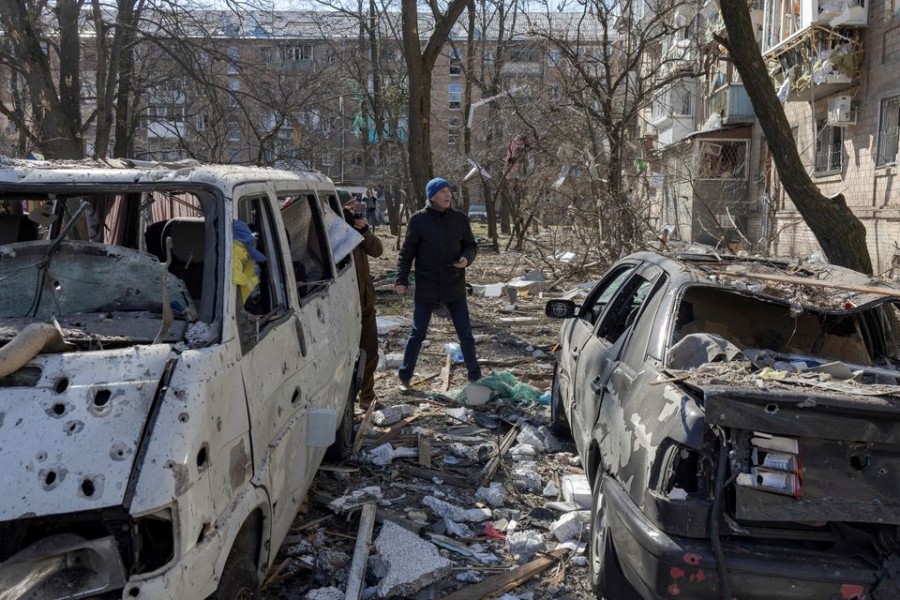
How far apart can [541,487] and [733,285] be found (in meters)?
2.07

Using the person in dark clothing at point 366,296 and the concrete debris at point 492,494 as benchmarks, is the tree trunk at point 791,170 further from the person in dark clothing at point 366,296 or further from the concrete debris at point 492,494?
the concrete debris at point 492,494

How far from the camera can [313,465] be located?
4.18 metres

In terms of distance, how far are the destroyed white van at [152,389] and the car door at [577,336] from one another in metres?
1.66

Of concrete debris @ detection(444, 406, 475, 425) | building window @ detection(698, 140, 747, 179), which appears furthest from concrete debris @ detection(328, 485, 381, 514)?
building window @ detection(698, 140, 747, 179)

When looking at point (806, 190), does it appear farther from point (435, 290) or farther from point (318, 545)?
point (318, 545)

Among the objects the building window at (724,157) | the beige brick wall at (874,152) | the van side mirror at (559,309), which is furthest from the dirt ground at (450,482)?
the building window at (724,157)

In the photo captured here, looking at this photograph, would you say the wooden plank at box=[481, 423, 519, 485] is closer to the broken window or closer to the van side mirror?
the van side mirror

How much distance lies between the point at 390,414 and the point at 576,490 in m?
2.26

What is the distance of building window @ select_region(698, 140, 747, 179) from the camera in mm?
26172

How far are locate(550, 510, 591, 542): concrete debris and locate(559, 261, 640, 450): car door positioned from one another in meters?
0.43

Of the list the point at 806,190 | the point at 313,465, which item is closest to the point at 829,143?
the point at 806,190

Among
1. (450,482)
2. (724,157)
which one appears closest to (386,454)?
(450,482)

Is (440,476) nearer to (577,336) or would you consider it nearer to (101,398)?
(577,336)

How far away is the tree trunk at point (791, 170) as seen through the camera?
7375 millimetres
